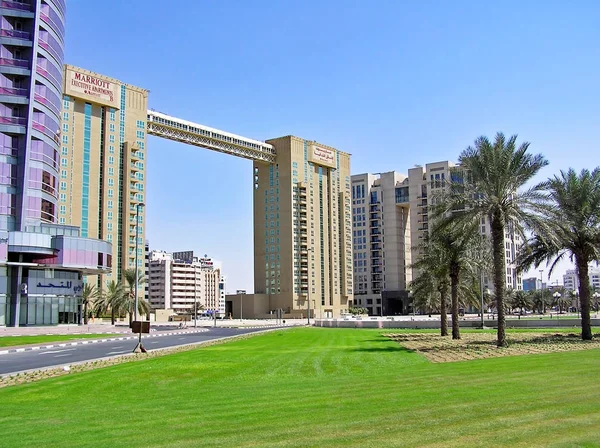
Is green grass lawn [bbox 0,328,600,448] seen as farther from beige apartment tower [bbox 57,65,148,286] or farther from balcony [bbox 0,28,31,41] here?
beige apartment tower [bbox 57,65,148,286]

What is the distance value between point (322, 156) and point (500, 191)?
12930cm

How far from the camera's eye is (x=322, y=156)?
160m

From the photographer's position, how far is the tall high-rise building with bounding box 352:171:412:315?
18162cm

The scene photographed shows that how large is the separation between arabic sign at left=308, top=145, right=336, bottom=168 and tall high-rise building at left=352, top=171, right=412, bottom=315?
2963 cm

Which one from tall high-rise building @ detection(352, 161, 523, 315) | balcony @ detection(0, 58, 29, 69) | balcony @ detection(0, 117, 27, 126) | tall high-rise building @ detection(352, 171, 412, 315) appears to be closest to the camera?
balcony @ detection(0, 117, 27, 126)

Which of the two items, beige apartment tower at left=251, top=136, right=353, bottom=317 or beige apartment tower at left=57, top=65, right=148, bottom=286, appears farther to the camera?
beige apartment tower at left=251, top=136, right=353, bottom=317

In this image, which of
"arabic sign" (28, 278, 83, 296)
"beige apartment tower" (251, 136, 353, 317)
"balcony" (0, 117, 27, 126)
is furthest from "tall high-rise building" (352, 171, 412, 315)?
"balcony" (0, 117, 27, 126)

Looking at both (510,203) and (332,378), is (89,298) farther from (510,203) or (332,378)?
(332,378)

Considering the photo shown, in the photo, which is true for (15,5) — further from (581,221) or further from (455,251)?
(581,221)

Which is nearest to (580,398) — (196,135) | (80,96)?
(80,96)

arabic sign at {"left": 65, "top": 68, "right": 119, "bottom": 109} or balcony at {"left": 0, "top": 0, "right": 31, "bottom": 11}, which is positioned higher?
arabic sign at {"left": 65, "top": 68, "right": 119, "bottom": 109}

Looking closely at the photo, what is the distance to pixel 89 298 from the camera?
98.1 metres

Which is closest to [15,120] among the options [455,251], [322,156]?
[455,251]

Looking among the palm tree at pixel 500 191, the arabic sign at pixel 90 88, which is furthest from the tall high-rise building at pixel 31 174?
the palm tree at pixel 500 191
